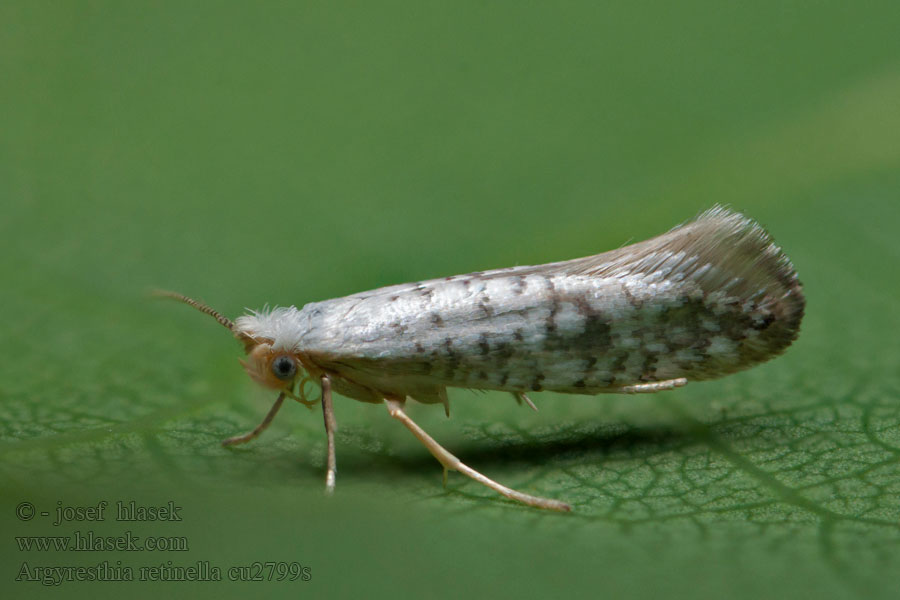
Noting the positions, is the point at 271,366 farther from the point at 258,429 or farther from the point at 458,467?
the point at 458,467

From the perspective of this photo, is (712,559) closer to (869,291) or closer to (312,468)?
(312,468)

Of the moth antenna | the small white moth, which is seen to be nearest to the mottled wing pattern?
the small white moth

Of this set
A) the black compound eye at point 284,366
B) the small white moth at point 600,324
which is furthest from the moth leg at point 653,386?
the black compound eye at point 284,366

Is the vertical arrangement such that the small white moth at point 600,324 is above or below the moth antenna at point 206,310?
below

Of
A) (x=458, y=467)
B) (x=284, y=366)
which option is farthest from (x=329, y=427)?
(x=458, y=467)

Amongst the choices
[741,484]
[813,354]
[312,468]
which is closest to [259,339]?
[312,468]

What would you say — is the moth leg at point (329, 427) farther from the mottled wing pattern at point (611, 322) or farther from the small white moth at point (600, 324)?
the mottled wing pattern at point (611, 322)

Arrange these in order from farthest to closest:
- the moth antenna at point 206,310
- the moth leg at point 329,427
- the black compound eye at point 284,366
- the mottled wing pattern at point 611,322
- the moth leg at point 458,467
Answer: the moth antenna at point 206,310 → the black compound eye at point 284,366 → the mottled wing pattern at point 611,322 → the moth leg at point 329,427 → the moth leg at point 458,467
